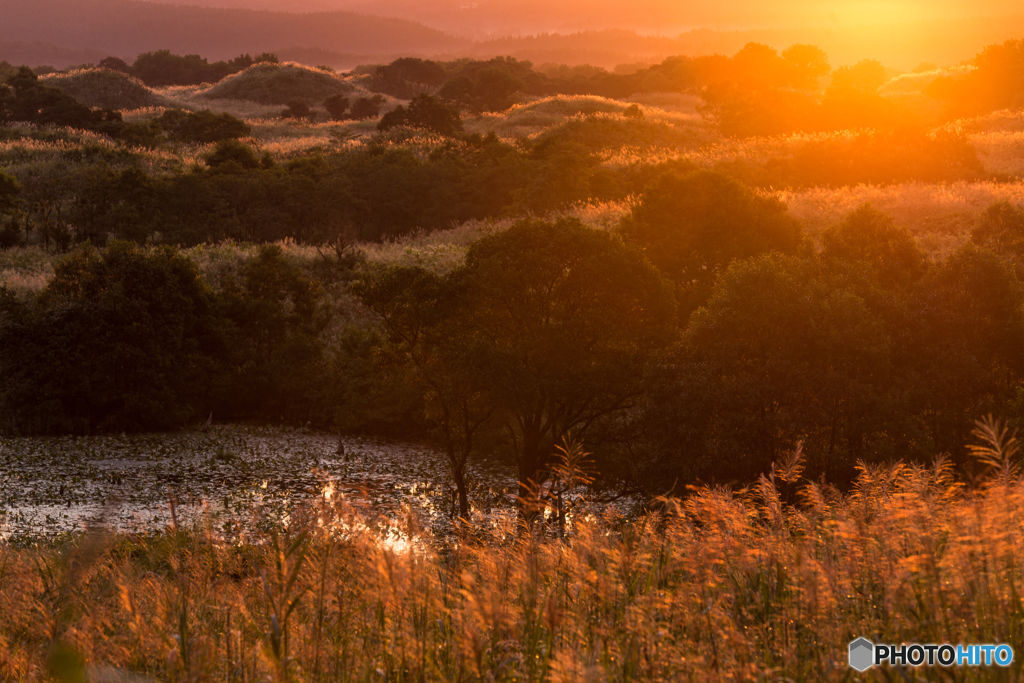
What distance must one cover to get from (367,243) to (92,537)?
63.8 meters

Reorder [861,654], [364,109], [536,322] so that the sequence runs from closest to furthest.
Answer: [861,654]
[536,322]
[364,109]

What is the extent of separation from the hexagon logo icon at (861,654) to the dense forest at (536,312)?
102 inches

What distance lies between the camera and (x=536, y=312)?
24031 millimetres

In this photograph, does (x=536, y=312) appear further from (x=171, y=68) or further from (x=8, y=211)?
(x=171, y=68)

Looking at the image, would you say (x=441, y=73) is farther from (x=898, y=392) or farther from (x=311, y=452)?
(x=898, y=392)

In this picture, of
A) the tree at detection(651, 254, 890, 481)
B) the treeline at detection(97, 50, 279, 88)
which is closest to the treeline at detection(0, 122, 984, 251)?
the tree at detection(651, 254, 890, 481)

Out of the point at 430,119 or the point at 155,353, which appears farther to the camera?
the point at 430,119

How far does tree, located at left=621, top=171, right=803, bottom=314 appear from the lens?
32.4m

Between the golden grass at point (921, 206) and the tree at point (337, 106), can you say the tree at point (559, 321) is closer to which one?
the golden grass at point (921, 206)

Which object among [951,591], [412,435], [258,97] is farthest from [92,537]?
[258,97]

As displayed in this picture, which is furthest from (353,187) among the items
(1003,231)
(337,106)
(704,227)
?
(337,106)

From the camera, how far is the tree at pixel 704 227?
32.4 meters

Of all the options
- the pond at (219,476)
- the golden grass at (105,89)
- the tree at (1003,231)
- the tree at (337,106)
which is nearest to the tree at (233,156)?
the pond at (219,476)

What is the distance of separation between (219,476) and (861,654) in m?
28.8
